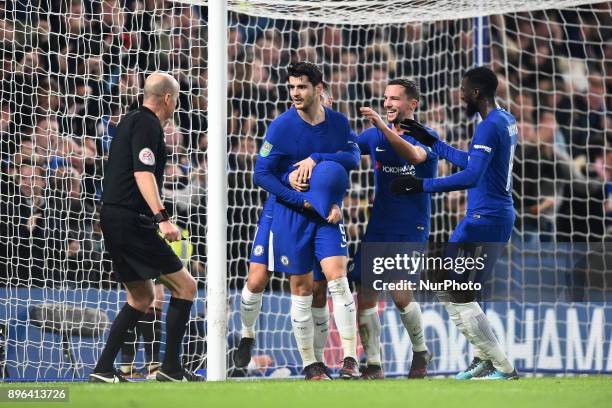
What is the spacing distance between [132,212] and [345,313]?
1362mm

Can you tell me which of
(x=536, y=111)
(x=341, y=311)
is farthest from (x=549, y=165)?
(x=341, y=311)

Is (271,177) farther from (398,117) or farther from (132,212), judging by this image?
(398,117)

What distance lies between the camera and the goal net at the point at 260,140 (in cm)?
932

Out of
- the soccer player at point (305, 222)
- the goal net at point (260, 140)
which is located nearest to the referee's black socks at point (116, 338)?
the soccer player at point (305, 222)

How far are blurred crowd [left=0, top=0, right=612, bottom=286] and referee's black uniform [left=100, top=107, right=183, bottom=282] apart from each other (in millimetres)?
2002

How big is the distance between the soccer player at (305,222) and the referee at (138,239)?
606 mm

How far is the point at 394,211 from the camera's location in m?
7.65

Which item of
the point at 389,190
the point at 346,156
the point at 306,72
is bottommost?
the point at 389,190

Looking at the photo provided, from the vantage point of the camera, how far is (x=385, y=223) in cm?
765

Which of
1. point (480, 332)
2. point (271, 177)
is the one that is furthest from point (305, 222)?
point (480, 332)

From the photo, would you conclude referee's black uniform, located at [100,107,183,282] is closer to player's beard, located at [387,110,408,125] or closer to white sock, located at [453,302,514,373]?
player's beard, located at [387,110,408,125]

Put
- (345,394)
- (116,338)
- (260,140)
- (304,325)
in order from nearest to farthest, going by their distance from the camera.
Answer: (345,394) → (116,338) → (304,325) → (260,140)

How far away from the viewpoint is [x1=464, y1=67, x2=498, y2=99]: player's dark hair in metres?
7.24

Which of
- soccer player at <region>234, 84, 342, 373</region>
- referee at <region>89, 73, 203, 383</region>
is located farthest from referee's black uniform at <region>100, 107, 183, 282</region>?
soccer player at <region>234, 84, 342, 373</region>
